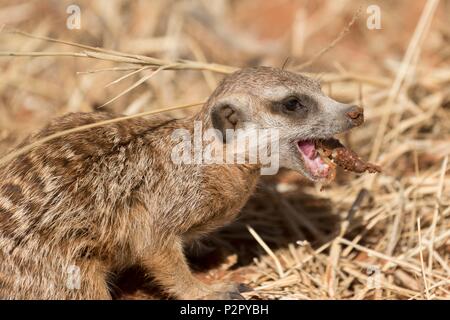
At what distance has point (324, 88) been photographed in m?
5.49

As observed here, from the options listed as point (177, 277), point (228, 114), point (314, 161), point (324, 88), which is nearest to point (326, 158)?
point (314, 161)

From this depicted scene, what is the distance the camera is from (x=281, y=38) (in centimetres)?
786

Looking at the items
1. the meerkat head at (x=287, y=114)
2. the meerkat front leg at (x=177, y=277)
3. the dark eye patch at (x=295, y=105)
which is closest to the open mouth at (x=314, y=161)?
the meerkat head at (x=287, y=114)

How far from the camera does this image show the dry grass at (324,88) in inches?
159

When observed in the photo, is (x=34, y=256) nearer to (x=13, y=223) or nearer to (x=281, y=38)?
(x=13, y=223)

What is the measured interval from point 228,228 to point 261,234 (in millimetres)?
244

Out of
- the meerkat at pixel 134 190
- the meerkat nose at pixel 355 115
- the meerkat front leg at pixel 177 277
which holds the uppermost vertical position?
the meerkat nose at pixel 355 115

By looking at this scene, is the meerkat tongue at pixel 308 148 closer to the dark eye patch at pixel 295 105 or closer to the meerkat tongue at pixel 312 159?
the meerkat tongue at pixel 312 159

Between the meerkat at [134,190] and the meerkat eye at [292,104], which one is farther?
the meerkat eye at [292,104]

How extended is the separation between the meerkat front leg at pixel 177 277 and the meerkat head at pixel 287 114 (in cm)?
72

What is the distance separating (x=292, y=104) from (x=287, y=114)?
0.06 metres

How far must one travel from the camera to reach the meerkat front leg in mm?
3654

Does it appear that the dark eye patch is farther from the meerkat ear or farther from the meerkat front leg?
the meerkat front leg

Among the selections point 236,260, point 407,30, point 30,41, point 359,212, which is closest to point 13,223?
point 236,260
